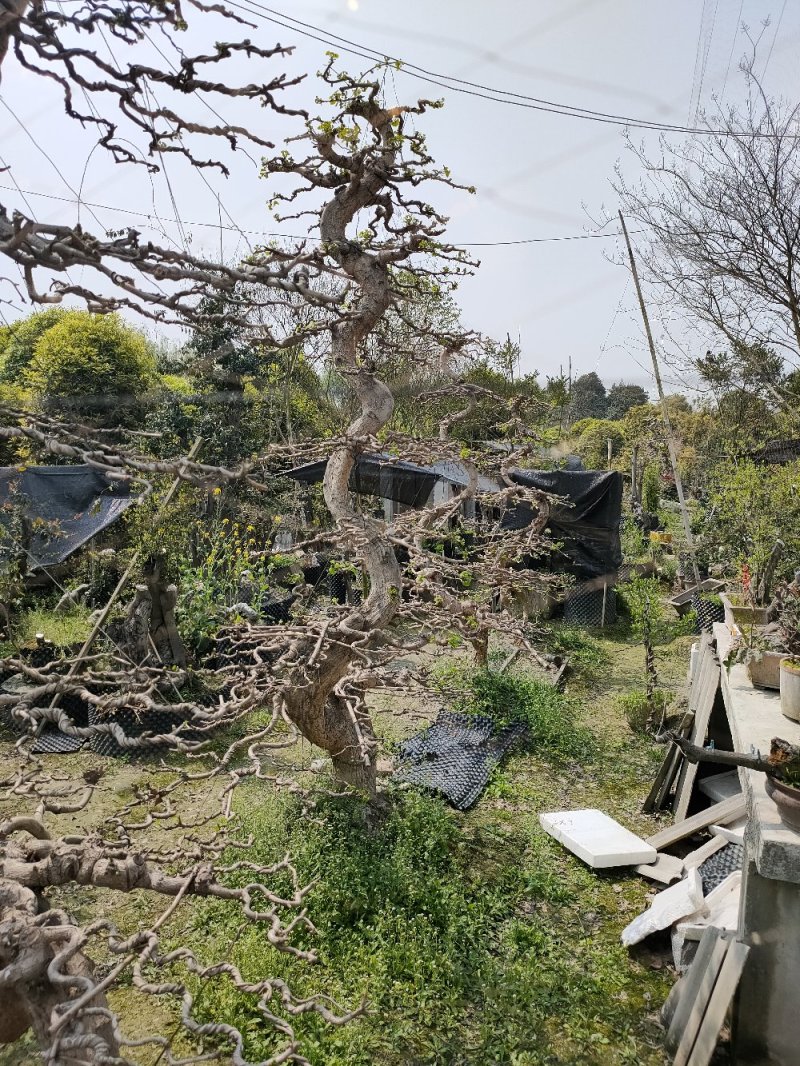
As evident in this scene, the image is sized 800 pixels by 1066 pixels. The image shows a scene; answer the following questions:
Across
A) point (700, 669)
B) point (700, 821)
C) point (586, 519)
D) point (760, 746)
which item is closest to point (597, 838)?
point (700, 821)

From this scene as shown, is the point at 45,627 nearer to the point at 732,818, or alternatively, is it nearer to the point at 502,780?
the point at 502,780

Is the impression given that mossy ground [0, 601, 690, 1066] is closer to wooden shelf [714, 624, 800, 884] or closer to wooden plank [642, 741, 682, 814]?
wooden plank [642, 741, 682, 814]

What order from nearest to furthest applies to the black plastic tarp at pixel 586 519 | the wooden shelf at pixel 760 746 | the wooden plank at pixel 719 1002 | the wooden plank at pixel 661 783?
1. the wooden shelf at pixel 760 746
2. the wooden plank at pixel 719 1002
3. the wooden plank at pixel 661 783
4. the black plastic tarp at pixel 586 519

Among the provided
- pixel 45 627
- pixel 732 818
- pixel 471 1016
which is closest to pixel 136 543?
pixel 45 627

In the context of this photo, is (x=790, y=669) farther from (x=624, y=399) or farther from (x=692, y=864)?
(x=624, y=399)

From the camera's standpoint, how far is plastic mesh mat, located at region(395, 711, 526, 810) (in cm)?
476

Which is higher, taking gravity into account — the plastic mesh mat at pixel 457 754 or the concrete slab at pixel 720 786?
the concrete slab at pixel 720 786

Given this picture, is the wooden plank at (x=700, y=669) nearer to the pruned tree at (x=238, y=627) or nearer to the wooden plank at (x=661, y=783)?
the wooden plank at (x=661, y=783)

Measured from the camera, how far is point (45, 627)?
6668mm

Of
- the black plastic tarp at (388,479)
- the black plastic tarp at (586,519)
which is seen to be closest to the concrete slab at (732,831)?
the black plastic tarp at (388,479)

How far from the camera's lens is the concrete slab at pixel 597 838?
157 inches

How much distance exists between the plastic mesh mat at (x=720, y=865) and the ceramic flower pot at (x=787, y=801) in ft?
4.31

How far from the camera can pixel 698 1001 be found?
105 inches

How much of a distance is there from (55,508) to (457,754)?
5.81 meters
